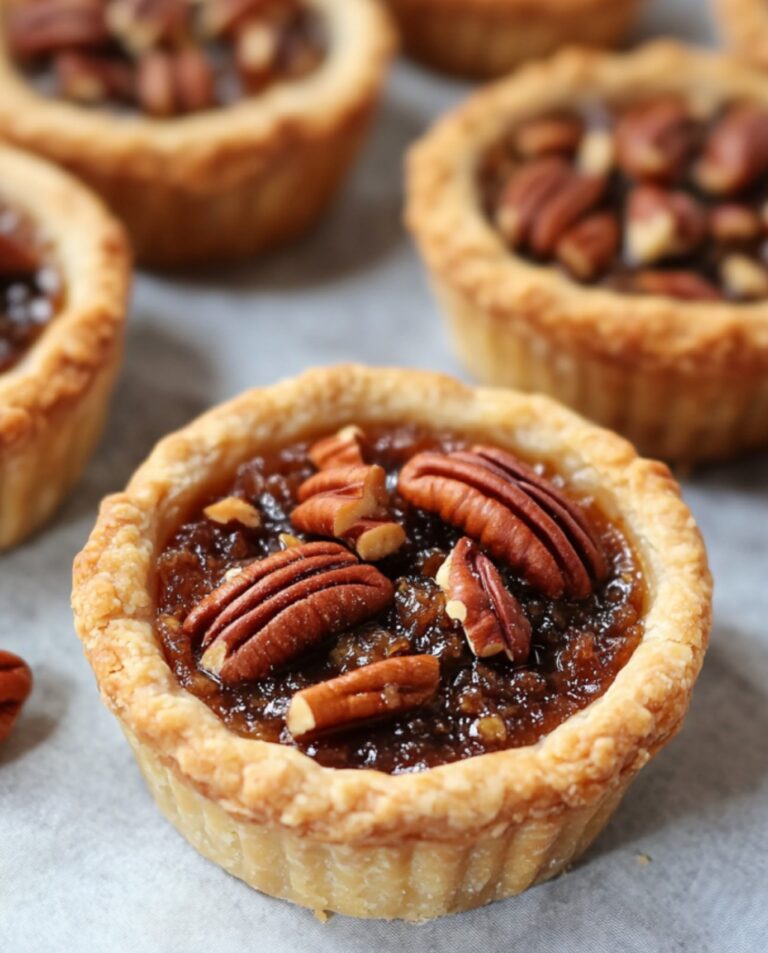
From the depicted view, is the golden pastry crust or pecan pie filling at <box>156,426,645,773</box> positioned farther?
the golden pastry crust

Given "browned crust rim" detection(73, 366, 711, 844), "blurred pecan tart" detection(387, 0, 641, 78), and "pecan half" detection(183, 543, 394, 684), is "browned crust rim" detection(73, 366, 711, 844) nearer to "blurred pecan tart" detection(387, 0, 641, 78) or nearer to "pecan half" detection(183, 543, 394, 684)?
"pecan half" detection(183, 543, 394, 684)

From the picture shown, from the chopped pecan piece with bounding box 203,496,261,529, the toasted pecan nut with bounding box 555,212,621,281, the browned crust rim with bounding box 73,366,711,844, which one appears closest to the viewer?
the browned crust rim with bounding box 73,366,711,844

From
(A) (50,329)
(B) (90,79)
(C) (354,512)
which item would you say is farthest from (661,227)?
(B) (90,79)

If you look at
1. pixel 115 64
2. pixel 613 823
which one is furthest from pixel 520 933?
pixel 115 64

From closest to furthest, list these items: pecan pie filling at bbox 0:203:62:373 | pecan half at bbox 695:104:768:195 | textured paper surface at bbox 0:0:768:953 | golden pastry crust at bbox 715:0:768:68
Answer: textured paper surface at bbox 0:0:768:953 → pecan pie filling at bbox 0:203:62:373 → pecan half at bbox 695:104:768:195 → golden pastry crust at bbox 715:0:768:68

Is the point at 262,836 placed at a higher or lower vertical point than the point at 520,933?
higher

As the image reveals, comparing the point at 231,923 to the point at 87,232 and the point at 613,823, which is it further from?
the point at 87,232

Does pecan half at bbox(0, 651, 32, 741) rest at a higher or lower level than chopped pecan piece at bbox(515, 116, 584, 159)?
lower

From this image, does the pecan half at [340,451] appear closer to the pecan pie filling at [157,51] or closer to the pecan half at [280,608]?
the pecan half at [280,608]

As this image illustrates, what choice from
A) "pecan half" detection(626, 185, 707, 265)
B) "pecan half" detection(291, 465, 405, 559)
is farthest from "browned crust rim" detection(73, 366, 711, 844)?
"pecan half" detection(626, 185, 707, 265)
